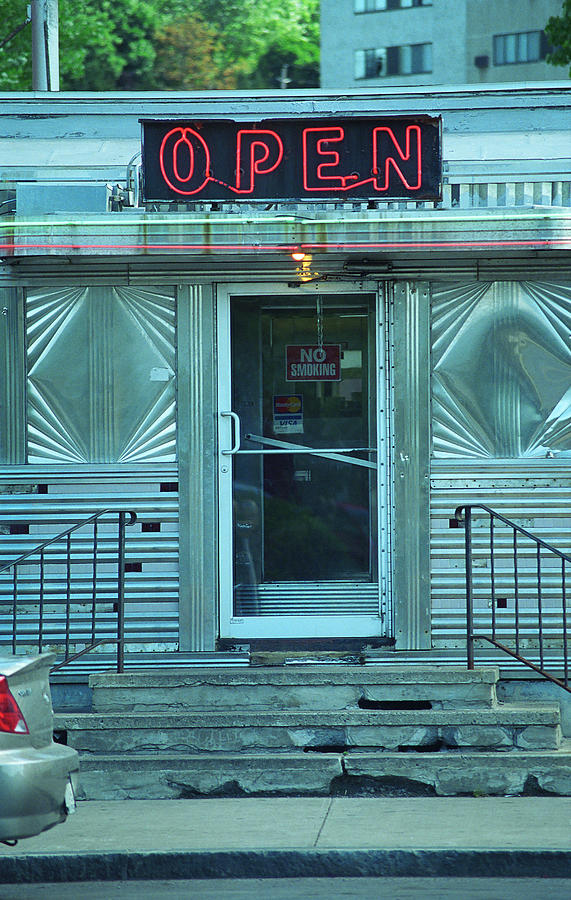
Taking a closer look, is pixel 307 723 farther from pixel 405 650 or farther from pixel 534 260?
pixel 534 260

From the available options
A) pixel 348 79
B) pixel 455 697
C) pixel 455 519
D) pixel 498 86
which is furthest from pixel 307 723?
pixel 348 79

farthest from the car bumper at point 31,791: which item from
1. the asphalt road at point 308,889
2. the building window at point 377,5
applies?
the building window at point 377,5

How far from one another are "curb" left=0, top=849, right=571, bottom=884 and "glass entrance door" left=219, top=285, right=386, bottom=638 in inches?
94.8

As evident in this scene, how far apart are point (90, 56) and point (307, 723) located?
1532 inches

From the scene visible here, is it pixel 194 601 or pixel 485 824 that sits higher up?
pixel 194 601

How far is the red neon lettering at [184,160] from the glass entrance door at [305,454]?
3.29 feet

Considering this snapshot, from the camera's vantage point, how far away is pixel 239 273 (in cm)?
793

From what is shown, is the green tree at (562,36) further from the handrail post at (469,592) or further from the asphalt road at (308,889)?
the asphalt road at (308,889)

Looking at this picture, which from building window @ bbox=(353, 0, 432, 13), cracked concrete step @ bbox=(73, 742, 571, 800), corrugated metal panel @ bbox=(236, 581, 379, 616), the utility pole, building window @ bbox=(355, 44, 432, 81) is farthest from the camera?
building window @ bbox=(353, 0, 432, 13)

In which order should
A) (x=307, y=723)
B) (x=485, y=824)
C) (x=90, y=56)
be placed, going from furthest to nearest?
(x=90, y=56) → (x=307, y=723) → (x=485, y=824)

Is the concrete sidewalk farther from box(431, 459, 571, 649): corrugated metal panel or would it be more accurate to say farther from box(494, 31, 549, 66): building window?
box(494, 31, 549, 66): building window

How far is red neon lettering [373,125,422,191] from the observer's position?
287 inches

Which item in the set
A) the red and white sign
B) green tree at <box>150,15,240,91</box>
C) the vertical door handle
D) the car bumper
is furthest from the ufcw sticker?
green tree at <box>150,15,240,91</box>

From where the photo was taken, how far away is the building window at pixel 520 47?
42812mm
